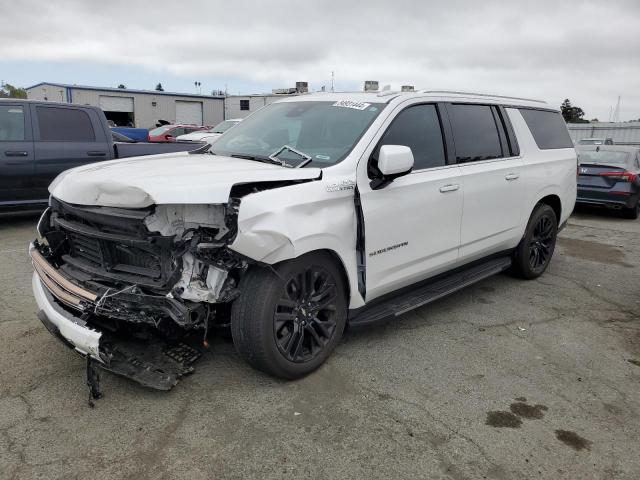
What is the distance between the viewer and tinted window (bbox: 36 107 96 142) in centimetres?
745

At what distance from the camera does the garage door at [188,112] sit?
124 feet

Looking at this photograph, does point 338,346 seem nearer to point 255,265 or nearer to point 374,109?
point 255,265

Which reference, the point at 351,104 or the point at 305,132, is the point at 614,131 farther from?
the point at 305,132

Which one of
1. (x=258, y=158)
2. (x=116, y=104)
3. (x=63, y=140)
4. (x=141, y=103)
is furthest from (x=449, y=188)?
(x=141, y=103)

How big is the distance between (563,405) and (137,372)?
262cm

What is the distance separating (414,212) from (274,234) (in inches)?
53.1

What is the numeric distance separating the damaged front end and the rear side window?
387cm

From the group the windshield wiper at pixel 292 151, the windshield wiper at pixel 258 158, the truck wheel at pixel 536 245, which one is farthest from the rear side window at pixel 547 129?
the windshield wiper at pixel 258 158

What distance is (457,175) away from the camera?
422 cm

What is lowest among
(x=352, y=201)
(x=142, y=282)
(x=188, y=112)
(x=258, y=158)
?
(x=142, y=282)

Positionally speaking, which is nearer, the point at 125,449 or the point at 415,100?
the point at 125,449

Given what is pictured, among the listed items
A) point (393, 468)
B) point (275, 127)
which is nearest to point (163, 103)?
point (275, 127)

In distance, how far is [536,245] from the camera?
18.7 ft

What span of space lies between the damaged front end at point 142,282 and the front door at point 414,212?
1.00 m
